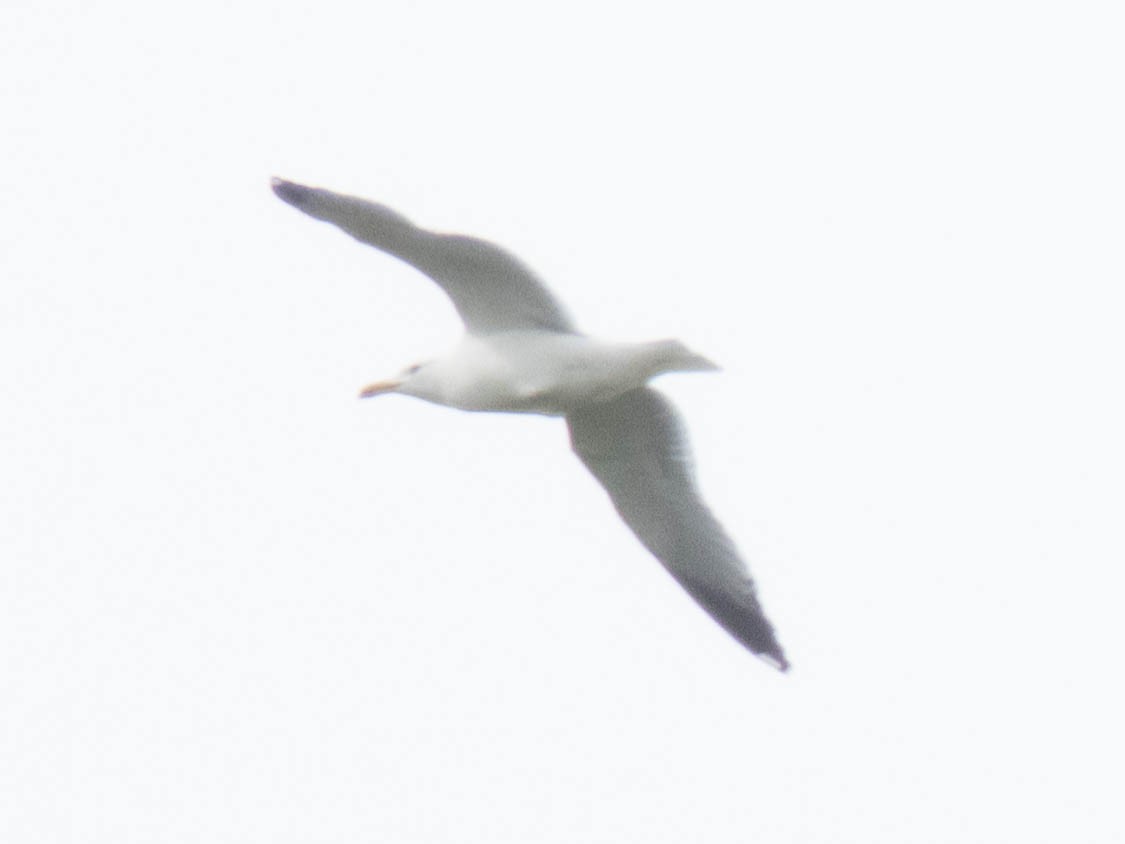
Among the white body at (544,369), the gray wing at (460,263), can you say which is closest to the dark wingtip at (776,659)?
the white body at (544,369)

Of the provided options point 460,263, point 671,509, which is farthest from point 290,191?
point 671,509

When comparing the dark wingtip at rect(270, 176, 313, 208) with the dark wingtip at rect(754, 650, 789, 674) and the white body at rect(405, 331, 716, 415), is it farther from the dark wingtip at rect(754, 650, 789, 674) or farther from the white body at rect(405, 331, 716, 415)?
the dark wingtip at rect(754, 650, 789, 674)

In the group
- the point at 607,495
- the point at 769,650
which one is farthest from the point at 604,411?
the point at 769,650

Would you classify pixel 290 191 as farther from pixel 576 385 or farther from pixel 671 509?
pixel 671 509

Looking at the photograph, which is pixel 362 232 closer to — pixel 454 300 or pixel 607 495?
pixel 454 300

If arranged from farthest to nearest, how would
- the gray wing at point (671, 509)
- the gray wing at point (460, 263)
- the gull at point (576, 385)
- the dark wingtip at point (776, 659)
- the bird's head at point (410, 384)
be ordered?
1. the dark wingtip at point (776, 659)
2. the gray wing at point (671, 509)
3. the bird's head at point (410, 384)
4. the gull at point (576, 385)
5. the gray wing at point (460, 263)

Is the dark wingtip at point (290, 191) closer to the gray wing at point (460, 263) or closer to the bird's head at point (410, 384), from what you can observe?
the gray wing at point (460, 263)

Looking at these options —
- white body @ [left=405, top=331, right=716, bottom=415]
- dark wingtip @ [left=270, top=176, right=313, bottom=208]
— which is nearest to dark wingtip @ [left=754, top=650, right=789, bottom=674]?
white body @ [left=405, top=331, right=716, bottom=415]
